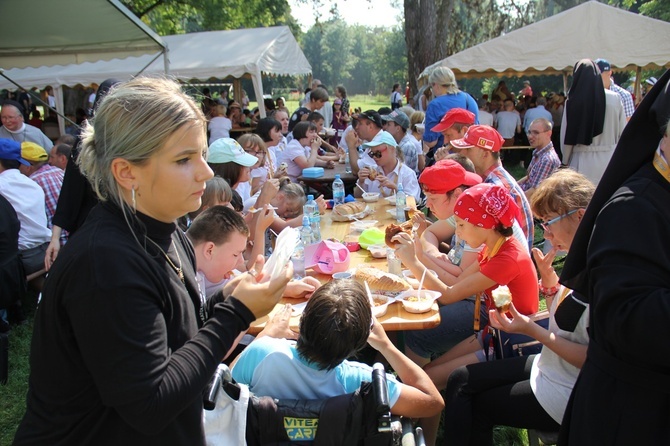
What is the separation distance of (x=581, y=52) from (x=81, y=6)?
845cm

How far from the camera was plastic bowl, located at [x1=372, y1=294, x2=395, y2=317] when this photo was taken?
105 inches

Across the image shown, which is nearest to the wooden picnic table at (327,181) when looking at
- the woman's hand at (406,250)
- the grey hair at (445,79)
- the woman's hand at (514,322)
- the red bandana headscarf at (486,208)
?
the grey hair at (445,79)

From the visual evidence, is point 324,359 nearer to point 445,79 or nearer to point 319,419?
point 319,419

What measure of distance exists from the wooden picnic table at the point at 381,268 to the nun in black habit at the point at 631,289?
1.14 meters

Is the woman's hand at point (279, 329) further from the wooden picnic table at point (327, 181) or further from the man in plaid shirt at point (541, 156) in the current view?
the wooden picnic table at point (327, 181)

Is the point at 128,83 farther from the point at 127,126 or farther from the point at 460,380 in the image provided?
the point at 460,380

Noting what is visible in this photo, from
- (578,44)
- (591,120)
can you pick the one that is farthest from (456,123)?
(578,44)

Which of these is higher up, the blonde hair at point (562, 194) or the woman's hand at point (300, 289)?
the blonde hair at point (562, 194)

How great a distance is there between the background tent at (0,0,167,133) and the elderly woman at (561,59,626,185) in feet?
18.4

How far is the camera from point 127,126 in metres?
1.16

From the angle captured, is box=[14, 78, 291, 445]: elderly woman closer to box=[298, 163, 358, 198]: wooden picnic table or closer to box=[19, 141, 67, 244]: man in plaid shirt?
box=[19, 141, 67, 244]: man in plaid shirt

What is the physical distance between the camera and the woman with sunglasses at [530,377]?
6.82ft

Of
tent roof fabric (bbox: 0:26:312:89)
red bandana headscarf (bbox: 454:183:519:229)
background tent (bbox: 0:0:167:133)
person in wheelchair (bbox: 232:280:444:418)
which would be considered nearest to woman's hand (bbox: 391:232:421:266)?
red bandana headscarf (bbox: 454:183:519:229)

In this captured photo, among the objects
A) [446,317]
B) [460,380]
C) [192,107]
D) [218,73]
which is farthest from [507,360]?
[218,73]
